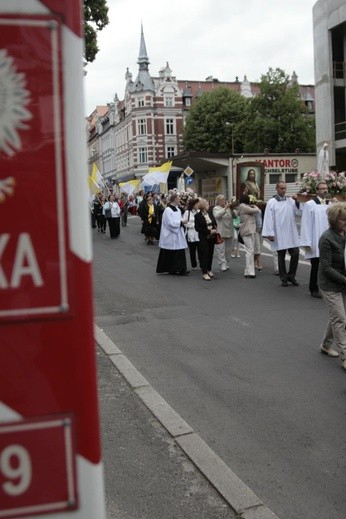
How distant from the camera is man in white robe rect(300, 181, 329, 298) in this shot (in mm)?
10445

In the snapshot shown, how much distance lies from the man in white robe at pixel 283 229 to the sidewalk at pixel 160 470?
6661mm

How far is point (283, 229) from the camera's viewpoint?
38.9 feet

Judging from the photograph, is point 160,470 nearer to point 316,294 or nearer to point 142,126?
point 316,294

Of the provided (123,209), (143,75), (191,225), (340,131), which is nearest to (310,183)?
(191,225)

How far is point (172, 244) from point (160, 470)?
10.1 m

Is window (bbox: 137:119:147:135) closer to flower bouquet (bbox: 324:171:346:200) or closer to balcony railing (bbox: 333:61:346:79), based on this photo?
balcony railing (bbox: 333:61:346:79)

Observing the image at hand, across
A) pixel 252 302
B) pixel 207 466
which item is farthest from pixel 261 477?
pixel 252 302

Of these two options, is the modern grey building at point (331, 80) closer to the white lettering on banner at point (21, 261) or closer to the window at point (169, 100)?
the white lettering on banner at point (21, 261)

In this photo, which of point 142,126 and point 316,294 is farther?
point 142,126

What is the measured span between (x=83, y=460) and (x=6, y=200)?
27.4 inches

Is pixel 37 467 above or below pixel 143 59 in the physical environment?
below

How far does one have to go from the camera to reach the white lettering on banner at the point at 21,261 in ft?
4.89

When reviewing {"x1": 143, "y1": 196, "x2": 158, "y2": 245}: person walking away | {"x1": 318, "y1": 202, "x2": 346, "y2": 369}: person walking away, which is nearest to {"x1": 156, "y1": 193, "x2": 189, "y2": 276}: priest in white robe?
{"x1": 143, "y1": 196, "x2": 158, "y2": 245}: person walking away

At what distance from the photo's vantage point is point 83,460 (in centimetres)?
156
